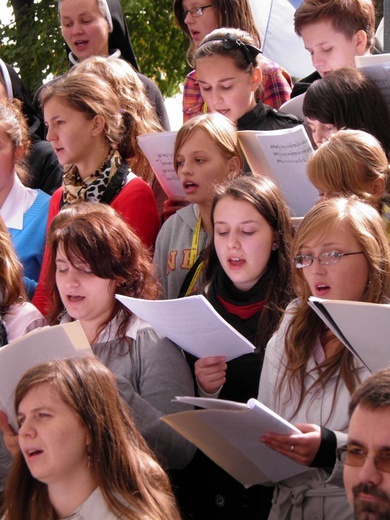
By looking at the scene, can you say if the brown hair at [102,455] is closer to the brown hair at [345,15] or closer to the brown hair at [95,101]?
the brown hair at [95,101]

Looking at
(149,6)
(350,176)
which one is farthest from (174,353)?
(149,6)

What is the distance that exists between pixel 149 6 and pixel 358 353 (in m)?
7.16

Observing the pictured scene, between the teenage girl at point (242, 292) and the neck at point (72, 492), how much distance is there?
0.69 metres

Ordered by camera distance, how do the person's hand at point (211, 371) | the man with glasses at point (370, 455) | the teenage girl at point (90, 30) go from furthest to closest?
the teenage girl at point (90, 30) < the person's hand at point (211, 371) < the man with glasses at point (370, 455)

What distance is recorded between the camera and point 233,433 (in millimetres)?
3203

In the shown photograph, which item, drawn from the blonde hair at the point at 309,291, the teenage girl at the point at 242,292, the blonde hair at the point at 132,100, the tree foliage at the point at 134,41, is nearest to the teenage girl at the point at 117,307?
the teenage girl at the point at 242,292

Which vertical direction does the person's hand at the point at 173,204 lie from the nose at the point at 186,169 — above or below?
below

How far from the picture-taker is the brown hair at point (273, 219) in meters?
3.89

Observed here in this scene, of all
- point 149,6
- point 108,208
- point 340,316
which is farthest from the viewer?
point 149,6

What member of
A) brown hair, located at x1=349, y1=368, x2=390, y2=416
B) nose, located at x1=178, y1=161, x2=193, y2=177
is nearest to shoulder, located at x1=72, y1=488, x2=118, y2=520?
brown hair, located at x1=349, y1=368, x2=390, y2=416

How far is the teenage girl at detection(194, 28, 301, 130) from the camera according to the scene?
16.4 feet

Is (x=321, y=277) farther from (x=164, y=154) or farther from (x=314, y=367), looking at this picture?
(x=164, y=154)

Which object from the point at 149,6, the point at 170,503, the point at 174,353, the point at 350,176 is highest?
the point at 149,6

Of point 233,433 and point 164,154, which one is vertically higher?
point 164,154
